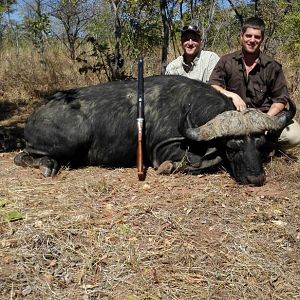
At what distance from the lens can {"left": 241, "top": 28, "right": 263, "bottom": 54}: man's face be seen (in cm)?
476

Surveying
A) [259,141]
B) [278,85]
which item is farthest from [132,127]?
[278,85]

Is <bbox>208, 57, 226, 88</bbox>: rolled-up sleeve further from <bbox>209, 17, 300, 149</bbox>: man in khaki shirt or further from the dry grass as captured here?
the dry grass

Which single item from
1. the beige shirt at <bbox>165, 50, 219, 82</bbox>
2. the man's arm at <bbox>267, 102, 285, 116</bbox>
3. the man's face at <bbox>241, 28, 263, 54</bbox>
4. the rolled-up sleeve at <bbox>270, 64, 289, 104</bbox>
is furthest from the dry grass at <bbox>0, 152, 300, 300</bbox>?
the beige shirt at <bbox>165, 50, 219, 82</bbox>

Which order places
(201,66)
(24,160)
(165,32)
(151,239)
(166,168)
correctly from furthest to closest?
1. (165,32)
2. (201,66)
3. (24,160)
4. (166,168)
5. (151,239)

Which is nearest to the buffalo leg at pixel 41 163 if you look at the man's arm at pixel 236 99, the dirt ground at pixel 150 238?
the dirt ground at pixel 150 238

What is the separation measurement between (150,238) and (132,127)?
1815 mm

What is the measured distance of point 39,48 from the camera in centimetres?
1099

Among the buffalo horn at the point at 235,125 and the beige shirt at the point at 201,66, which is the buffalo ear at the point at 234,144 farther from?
the beige shirt at the point at 201,66

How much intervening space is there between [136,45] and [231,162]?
564 centimetres

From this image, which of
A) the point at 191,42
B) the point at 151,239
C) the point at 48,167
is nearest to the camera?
the point at 151,239

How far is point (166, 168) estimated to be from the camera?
4.57 m

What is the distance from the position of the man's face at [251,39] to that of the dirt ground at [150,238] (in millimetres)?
1301

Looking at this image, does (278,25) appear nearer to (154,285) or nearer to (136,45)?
(136,45)

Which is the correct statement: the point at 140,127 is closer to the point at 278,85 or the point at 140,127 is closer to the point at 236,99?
the point at 236,99
